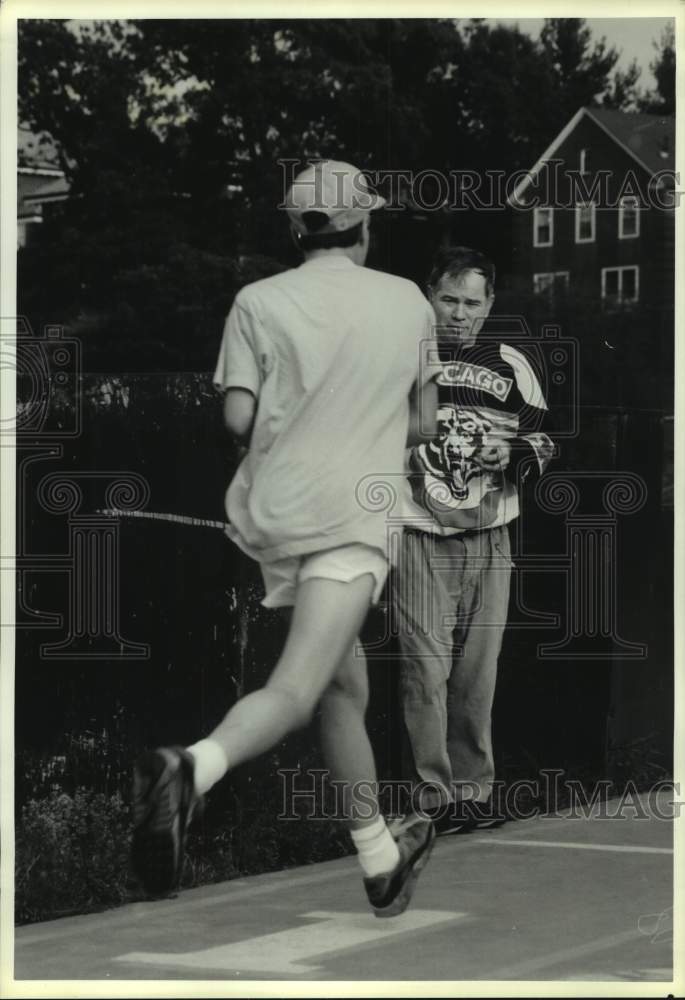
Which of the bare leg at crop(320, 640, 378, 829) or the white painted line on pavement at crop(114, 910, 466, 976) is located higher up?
the bare leg at crop(320, 640, 378, 829)

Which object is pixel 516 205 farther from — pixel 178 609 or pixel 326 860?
pixel 326 860

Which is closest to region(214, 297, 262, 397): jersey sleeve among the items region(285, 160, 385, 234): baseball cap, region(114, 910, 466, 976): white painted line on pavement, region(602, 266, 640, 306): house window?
region(285, 160, 385, 234): baseball cap

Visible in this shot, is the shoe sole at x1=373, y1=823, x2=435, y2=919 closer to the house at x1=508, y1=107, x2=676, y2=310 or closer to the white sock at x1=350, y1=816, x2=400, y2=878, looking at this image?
the white sock at x1=350, y1=816, x2=400, y2=878

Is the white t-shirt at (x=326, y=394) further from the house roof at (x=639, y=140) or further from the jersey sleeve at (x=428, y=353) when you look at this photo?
the house roof at (x=639, y=140)

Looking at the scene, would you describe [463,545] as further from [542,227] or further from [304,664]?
[542,227]

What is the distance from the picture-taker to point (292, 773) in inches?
270

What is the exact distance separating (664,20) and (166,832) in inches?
141

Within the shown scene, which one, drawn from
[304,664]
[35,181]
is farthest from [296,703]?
[35,181]

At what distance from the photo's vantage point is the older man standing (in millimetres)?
6723

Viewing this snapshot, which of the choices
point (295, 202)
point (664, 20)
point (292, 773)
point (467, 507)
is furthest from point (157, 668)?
point (664, 20)

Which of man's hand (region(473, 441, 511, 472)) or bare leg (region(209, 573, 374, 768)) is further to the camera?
man's hand (region(473, 441, 511, 472))

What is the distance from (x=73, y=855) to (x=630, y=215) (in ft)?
10.8

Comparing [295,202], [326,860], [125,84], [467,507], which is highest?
[125,84]

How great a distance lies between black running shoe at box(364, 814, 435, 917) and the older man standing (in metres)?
0.10
